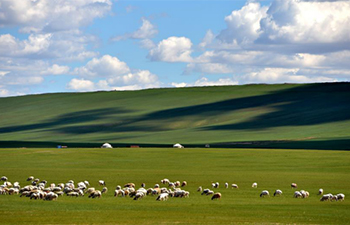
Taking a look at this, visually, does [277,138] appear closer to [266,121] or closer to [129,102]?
[266,121]

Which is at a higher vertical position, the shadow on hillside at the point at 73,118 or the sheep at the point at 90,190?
the shadow on hillside at the point at 73,118

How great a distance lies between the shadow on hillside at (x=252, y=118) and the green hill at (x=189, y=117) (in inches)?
6.9

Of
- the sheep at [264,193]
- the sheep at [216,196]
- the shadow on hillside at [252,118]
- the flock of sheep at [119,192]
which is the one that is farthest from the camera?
the shadow on hillside at [252,118]

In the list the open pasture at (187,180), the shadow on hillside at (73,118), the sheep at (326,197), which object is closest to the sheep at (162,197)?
the open pasture at (187,180)

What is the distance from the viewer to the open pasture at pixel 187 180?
30.6 m

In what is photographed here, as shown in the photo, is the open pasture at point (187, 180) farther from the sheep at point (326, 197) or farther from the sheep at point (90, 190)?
the sheep at point (90, 190)

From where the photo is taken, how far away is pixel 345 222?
29.2 m

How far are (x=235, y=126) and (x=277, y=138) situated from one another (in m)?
20.4

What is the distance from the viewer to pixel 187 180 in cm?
4994

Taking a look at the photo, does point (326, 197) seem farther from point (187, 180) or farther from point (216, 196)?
point (187, 180)

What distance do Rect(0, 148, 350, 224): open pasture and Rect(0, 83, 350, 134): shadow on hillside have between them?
4825 cm

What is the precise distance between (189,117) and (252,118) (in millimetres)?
14580

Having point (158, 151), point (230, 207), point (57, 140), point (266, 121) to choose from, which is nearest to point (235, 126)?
point (266, 121)

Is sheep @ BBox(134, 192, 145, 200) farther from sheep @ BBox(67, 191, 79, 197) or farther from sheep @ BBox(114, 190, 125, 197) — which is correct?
sheep @ BBox(67, 191, 79, 197)
